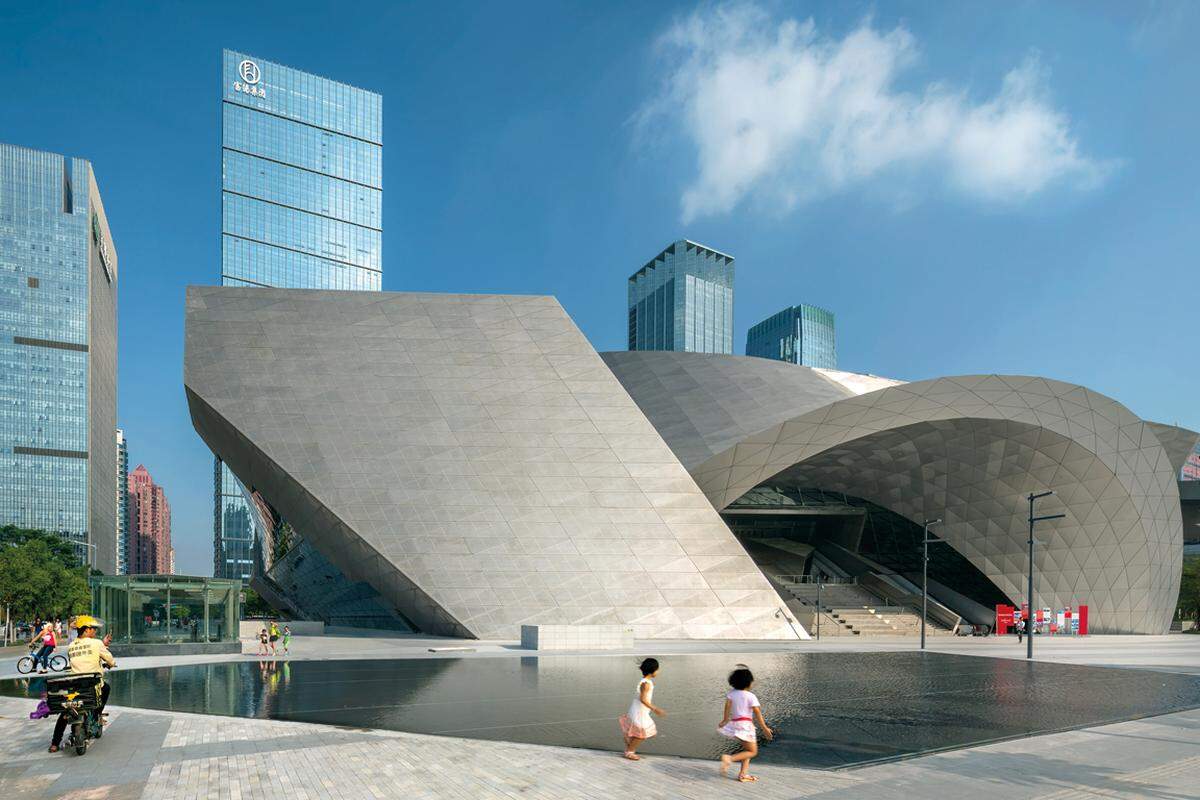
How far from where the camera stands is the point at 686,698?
1377cm

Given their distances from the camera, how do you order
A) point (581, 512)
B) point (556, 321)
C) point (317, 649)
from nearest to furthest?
1. point (317, 649)
2. point (581, 512)
3. point (556, 321)

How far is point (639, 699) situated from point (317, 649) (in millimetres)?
18499

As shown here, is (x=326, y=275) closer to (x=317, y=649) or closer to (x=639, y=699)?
(x=317, y=649)

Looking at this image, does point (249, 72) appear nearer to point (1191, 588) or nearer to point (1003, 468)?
point (1003, 468)

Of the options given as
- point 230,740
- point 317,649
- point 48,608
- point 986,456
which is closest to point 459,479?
point 317,649

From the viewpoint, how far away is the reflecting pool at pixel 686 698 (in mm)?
10305

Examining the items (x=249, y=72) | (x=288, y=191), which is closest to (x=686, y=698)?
(x=288, y=191)

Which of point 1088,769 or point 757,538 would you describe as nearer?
point 1088,769

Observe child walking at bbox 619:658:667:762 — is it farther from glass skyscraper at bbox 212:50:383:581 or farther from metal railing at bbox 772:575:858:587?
glass skyscraper at bbox 212:50:383:581

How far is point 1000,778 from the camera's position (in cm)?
798

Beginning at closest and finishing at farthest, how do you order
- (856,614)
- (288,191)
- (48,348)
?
(856,614), (48,348), (288,191)

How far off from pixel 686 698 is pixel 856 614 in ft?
99.4

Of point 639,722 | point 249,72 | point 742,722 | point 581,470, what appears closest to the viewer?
point 742,722

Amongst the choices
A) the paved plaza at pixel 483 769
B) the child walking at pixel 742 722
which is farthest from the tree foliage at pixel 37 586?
the child walking at pixel 742 722
